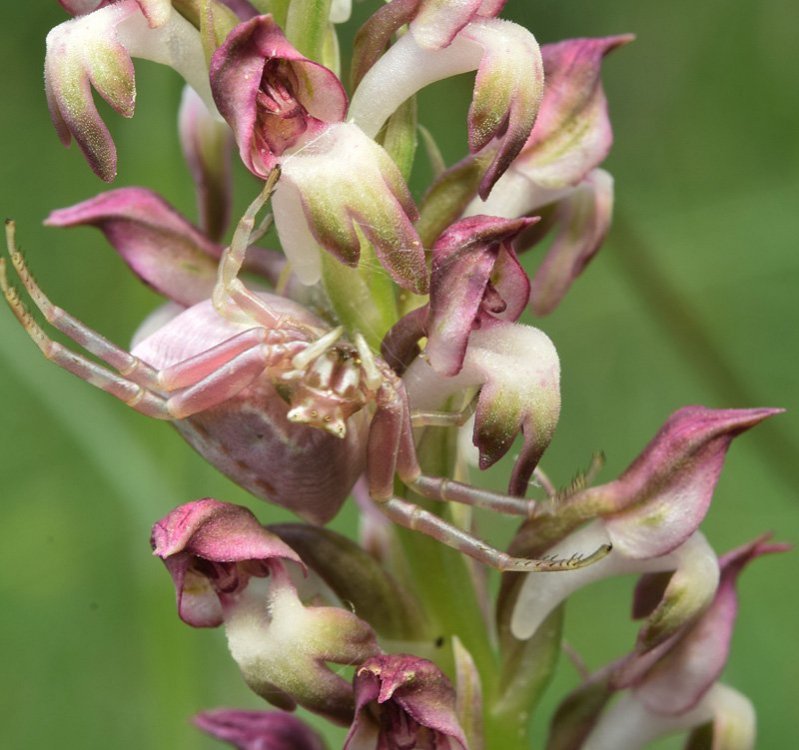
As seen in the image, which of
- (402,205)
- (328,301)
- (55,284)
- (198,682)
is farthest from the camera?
(55,284)

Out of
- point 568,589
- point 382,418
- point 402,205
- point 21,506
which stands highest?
point 402,205

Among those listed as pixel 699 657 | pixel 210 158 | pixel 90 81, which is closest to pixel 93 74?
pixel 90 81

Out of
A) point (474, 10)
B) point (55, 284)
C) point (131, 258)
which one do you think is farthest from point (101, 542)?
point (474, 10)

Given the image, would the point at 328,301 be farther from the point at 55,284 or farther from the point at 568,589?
the point at 55,284

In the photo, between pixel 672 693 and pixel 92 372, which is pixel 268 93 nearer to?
pixel 92 372

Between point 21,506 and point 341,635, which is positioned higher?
point 341,635
